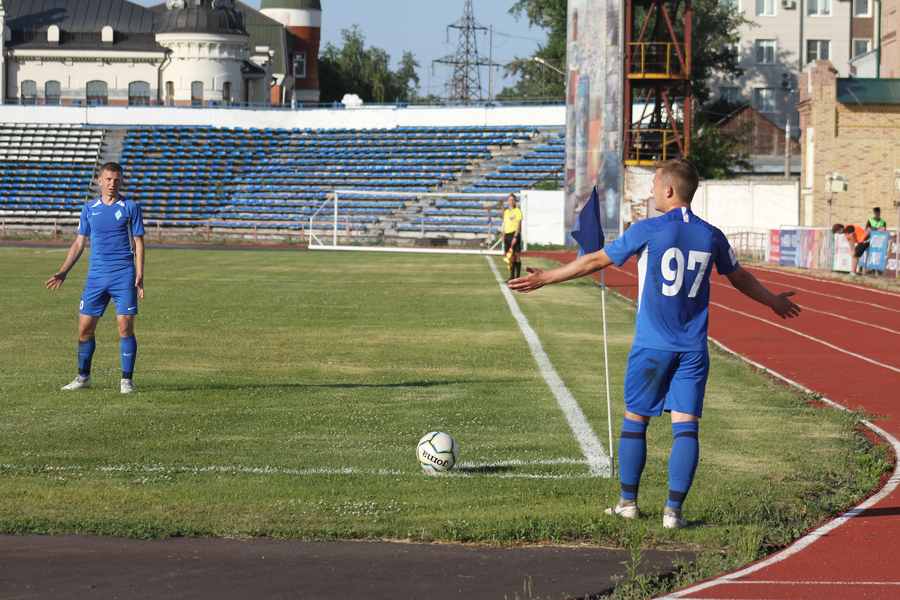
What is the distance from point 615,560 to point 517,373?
26.4 ft

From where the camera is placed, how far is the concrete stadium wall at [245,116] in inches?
2896

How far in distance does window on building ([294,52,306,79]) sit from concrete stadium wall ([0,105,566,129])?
1067 inches

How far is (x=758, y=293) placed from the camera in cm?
814

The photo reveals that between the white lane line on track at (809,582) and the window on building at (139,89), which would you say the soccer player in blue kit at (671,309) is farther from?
the window on building at (139,89)

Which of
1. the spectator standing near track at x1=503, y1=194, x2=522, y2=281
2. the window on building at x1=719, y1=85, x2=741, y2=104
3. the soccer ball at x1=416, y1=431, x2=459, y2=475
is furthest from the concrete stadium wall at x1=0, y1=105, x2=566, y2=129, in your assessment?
the soccer ball at x1=416, y1=431, x2=459, y2=475

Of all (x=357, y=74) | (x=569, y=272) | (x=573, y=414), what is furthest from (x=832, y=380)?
(x=357, y=74)

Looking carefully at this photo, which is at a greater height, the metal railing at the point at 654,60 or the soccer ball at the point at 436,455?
the metal railing at the point at 654,60

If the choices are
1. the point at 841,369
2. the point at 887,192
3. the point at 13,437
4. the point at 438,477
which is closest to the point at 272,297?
the point at 841,369

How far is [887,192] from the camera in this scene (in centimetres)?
5578

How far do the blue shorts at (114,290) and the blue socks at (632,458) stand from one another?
6467mm

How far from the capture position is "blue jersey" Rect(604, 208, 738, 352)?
24.9ft

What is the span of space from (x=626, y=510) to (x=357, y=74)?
4801 inches

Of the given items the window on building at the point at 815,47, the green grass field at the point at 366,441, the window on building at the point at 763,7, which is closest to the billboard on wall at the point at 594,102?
the green grass field at the point at 366,441

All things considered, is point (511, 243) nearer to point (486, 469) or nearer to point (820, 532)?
point (486, 469)
